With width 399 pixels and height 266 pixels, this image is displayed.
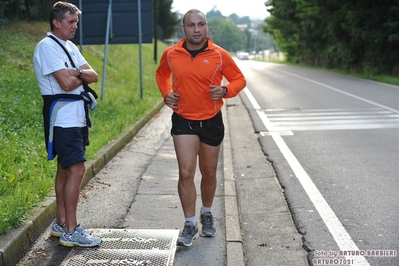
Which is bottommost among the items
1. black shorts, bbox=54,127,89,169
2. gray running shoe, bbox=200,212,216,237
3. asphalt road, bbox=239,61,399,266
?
asphalt road, bbox=239,61,399,266

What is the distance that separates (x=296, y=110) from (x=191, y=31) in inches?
424

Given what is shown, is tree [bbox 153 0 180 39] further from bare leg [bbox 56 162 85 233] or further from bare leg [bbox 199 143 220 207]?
bare leg [bbox 56 162 85 233]

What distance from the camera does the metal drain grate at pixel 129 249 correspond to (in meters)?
4.83

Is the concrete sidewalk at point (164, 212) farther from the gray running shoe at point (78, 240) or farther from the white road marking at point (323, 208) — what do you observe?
the white road marking at point (323, 208)

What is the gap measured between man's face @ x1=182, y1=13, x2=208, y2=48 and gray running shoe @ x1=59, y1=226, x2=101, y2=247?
180 centimetres

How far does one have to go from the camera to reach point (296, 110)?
51.1 feet

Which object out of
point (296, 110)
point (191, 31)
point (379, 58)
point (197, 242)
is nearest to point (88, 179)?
point (197, 242)

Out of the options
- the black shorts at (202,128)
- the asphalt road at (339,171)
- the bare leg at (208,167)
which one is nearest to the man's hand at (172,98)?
the black shorts at (202,128)

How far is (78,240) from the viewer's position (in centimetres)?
511

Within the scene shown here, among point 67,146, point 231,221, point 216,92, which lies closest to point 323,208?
point 231,221

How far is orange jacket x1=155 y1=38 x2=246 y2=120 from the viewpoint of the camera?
5.14 metres

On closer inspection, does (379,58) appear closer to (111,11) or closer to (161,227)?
(111,11)

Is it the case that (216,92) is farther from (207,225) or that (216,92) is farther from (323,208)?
(323,208)

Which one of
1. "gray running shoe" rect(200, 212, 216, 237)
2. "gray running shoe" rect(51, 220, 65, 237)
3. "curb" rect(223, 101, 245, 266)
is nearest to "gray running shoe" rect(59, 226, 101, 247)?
"gray running shoe" rect(51, 220, 65, 237)
